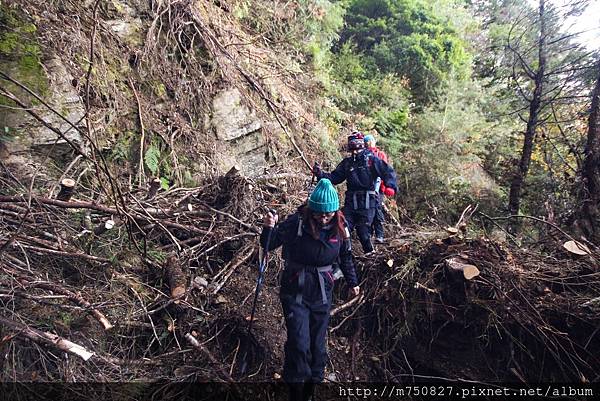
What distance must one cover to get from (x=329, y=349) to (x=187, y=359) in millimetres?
1818

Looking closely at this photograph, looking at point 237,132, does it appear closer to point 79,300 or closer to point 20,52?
point 20,52

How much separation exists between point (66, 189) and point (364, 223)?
13.0 feet

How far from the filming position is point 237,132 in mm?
8211

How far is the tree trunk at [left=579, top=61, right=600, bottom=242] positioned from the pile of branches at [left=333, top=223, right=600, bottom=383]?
1998 millimetres

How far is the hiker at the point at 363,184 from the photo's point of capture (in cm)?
→ 586

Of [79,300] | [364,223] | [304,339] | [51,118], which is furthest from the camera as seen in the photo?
[364,223]

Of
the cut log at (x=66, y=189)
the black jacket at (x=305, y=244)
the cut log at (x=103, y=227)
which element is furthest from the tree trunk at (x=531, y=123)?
the cut log at (x=66, y=189)

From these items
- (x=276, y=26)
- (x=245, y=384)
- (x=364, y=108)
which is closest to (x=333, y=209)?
(x=245, y=384)

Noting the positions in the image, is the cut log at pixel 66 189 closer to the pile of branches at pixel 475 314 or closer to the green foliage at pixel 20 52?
the green foliage at pixel 20 52

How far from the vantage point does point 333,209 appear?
3.96 metres

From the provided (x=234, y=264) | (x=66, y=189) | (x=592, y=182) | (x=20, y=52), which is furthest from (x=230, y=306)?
(x=592, y=182)

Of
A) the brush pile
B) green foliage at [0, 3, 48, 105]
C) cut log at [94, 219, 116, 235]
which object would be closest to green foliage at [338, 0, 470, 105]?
the brush pile

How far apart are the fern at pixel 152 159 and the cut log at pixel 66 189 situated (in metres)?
1.95

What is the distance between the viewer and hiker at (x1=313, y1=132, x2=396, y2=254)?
5.86 m
